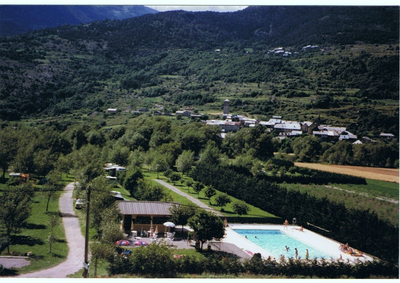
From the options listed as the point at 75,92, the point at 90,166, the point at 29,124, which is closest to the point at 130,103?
the point at 75,92

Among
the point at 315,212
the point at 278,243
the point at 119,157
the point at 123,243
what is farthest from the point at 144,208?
the point at 119,157

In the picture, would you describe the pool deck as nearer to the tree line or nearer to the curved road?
the tree line

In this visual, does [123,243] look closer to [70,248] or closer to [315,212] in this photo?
[70,248]

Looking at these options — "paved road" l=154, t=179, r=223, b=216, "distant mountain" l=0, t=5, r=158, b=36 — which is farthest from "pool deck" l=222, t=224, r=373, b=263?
"distant mountain" l=0, t=5, r=158, b=36

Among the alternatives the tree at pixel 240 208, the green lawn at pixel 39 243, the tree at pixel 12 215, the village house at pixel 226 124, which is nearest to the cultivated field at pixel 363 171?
the tree at pixel 240 208

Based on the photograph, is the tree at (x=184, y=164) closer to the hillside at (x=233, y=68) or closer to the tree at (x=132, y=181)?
the tree at (x=132, y=181)

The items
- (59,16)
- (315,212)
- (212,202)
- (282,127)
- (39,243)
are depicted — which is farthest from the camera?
(59,16)
